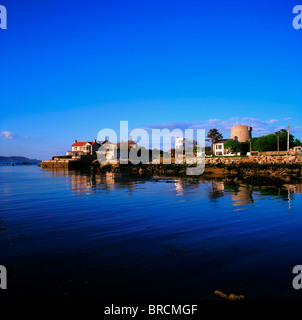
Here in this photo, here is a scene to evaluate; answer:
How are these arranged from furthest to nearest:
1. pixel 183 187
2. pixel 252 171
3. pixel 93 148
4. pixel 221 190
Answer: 1. pixel 93 148
2. pixel 252 171
3. pixel 183 187
4. pixel 221 190

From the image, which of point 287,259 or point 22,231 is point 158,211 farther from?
point 287,259

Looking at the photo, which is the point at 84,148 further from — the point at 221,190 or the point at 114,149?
the point at 221,190

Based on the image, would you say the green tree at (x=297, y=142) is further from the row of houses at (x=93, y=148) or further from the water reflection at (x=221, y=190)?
the water reflection at (x=221, y=190)

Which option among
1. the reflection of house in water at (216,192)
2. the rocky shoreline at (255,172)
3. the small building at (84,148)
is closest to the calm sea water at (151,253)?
the reflection of house in water at (216,192)

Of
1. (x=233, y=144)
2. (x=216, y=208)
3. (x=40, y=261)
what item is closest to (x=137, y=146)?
(x=233, y=144)

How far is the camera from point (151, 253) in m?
8.88

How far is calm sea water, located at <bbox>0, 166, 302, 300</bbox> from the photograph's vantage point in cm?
643

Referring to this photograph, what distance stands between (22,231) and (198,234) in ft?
28.4

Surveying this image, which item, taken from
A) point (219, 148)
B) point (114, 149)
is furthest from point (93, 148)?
point (219, 148)

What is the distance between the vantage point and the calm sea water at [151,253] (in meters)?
6.43

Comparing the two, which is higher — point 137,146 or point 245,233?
point 137,146

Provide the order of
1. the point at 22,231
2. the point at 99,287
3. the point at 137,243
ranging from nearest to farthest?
the point at 99,287 < the point at 137,243 < the point at 22,231

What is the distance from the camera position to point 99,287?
6477mm

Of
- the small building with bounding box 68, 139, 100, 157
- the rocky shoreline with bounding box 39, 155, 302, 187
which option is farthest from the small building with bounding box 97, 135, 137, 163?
the rocky shoreline with bounding box 39, 155, 302, 187
